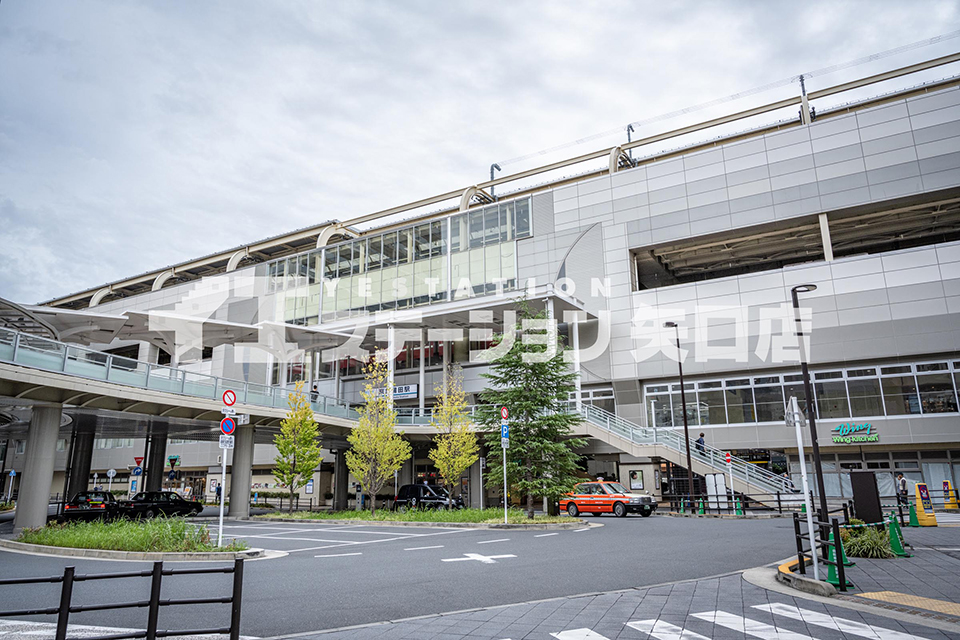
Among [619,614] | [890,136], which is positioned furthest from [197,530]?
[890,136]

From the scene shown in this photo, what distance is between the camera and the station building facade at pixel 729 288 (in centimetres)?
3278

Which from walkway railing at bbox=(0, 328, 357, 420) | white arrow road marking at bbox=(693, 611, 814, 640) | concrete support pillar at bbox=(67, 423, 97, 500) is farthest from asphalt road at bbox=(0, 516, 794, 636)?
concrete support pillar at bbox=(67, 423, 97, 500)

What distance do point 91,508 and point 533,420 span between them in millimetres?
19674

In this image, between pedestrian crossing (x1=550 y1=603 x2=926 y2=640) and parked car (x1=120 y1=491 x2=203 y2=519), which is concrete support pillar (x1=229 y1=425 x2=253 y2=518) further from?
pedestrian crossing (x1=550 y1=603 x2=926 y2=640)

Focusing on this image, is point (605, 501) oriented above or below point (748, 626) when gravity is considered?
above

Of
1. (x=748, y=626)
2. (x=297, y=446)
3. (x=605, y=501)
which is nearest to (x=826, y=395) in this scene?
(x=605, y=501)

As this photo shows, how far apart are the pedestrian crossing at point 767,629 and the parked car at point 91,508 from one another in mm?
26245

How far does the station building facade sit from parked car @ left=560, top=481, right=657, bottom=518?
6.67 metres

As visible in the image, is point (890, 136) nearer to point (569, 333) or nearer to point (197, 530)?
point (569, 333)

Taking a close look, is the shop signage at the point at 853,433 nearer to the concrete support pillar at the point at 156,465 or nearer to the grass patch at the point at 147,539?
the grass patch at the point at 147,539

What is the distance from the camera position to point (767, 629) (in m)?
6.55

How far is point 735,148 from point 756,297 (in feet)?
31.2

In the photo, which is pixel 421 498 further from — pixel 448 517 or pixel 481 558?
pixel 481 558

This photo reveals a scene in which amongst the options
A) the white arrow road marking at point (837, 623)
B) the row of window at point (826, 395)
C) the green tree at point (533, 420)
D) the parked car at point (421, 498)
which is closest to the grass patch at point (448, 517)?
the green tree at point (533, 420)
